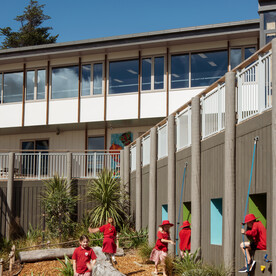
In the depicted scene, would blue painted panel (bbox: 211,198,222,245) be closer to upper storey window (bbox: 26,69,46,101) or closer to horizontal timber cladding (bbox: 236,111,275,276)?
horizontal timber cladding (bbox: 236,111,275,276)

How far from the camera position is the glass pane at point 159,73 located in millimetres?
26328

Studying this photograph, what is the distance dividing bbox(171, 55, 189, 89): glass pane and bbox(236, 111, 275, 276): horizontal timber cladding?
1449cm

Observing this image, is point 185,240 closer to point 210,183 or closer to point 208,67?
point 210,183

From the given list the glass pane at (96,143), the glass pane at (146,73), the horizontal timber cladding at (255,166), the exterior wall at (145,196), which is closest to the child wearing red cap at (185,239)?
the horizontal timber cladding at (255,166)

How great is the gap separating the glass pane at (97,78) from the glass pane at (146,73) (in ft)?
7.39

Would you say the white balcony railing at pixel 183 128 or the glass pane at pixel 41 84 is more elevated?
the glass pane at pixel 41 84

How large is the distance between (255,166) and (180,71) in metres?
15.9

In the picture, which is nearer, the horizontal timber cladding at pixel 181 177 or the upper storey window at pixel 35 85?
the horizontal timber cladding at pixel 181 177

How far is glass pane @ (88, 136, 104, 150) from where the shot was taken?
28.4 m

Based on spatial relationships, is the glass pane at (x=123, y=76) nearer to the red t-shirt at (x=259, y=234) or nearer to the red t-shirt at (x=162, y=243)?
the red t-shirt at (x=162, y=243)

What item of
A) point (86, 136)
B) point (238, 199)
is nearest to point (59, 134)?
point (86, 136)

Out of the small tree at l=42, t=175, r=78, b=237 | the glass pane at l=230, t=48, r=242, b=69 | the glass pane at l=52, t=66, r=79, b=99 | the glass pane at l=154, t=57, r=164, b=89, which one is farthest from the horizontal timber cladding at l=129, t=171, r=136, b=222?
the glass pane at l=52, t=66, r=79, b=99

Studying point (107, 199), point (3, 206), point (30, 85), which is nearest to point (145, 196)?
point (107, 199)

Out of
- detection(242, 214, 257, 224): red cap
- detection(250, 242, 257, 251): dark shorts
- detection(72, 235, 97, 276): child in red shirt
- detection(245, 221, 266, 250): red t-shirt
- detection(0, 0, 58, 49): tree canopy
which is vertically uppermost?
detection(0, 0, 58, 49): tree canopy
